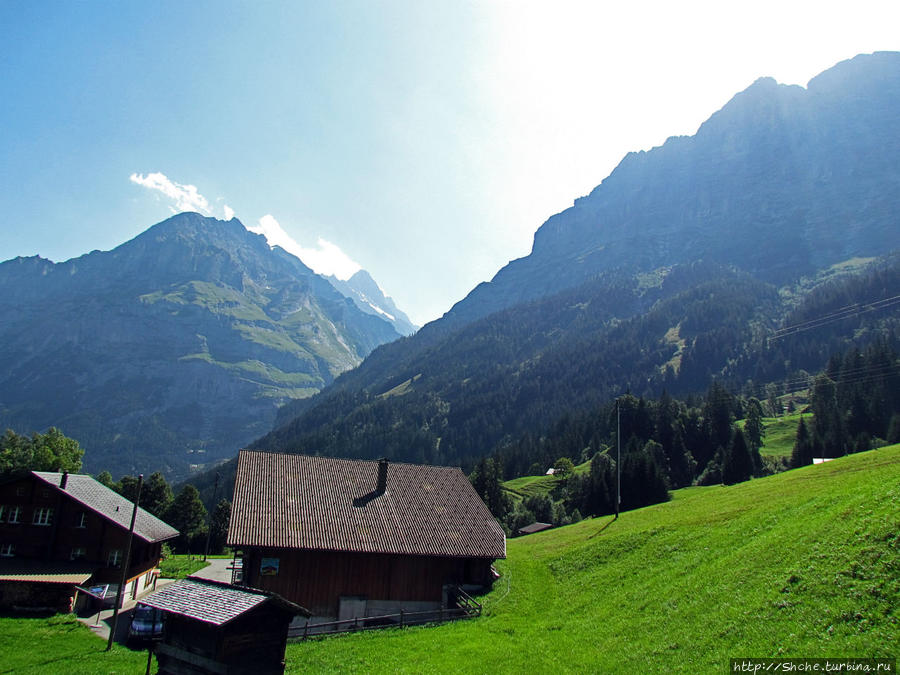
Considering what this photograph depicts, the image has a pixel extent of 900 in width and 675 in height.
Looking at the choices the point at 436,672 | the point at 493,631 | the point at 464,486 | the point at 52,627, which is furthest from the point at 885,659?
the point at 52,627

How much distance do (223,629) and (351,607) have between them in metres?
19.4

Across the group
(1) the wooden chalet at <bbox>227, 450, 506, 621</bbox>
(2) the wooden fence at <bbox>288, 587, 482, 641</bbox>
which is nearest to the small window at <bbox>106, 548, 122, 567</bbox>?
(1) the wooden chalet at <bbox>227, 450, 506, 621</bbox>

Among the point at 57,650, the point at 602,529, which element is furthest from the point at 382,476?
the point at 57,650

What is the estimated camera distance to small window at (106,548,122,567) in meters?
48.6

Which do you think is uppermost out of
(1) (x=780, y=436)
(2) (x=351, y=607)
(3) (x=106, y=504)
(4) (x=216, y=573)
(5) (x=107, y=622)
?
(1) (x=780, y=436)

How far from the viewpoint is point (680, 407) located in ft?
386

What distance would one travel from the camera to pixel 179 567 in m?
73.9

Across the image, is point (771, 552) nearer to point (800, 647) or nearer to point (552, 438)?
point (800, 647)

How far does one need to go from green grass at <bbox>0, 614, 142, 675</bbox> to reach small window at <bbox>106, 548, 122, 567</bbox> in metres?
10.4

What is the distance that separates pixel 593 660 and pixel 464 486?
26.3 metres

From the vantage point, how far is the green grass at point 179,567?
67469 mm

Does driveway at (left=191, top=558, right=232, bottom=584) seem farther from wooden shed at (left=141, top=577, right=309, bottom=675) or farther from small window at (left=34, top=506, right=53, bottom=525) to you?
wooden shed at (left=141, top=577, right=309, bottom=675)

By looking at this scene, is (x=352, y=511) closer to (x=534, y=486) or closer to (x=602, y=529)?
(x=602, y=529)

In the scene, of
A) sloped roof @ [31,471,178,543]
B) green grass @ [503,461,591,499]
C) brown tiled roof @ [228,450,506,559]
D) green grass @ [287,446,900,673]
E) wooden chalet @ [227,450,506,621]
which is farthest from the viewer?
green grass @ [503,461,591,499]
